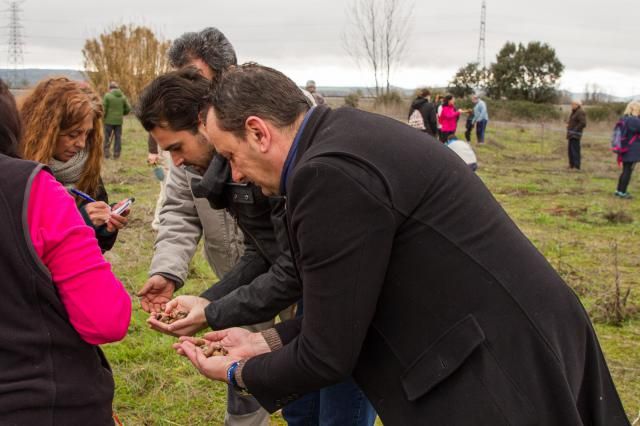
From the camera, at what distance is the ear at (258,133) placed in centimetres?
162

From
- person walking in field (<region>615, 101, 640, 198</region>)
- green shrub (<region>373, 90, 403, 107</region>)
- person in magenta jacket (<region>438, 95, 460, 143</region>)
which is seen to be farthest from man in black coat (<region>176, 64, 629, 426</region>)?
green shrub (<region>373, 90, 403, 107</region>)

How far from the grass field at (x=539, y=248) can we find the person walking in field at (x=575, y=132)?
348mm

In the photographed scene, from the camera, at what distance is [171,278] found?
2.81m

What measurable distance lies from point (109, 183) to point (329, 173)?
10348 mm

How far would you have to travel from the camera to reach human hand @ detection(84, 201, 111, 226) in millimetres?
2885

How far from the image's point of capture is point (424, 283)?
153 centimetres

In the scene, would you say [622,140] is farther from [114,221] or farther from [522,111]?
[522,111]

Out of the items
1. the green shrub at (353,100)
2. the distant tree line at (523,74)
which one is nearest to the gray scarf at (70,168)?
the green shrub at (353,100)

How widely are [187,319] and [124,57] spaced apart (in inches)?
1026

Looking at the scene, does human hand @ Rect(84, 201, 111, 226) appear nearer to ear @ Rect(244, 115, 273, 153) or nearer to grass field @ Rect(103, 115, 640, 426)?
grass field @ Rect(103, 115, 640, 426)

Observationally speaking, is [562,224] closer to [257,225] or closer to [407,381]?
[257,225]

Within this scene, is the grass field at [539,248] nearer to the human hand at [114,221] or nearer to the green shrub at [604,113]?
the human hand at [114,221]

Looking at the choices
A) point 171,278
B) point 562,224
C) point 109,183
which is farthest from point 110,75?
point 171,278

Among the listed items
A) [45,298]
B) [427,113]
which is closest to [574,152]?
[427,113]
